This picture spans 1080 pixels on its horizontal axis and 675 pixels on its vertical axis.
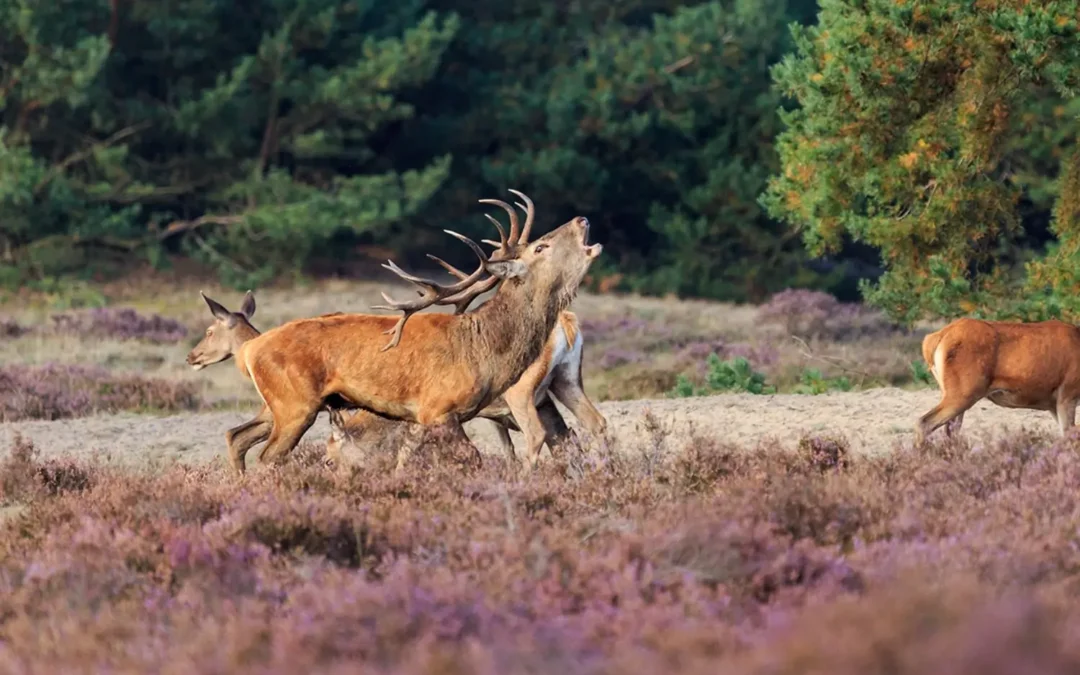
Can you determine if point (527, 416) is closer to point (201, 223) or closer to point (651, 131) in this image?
point (201, 223)

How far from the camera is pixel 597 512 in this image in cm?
775

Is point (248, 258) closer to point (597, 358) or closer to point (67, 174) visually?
point (67, 174)

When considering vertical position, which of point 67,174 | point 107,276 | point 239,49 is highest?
point 239,49

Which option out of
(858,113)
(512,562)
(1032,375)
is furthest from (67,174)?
(512,562)

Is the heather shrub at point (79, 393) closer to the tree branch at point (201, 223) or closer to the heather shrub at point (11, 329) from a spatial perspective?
the heather shrub at point (11, 329)

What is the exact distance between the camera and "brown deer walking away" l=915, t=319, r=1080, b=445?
11164 millimetres

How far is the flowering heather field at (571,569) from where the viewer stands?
4582mm

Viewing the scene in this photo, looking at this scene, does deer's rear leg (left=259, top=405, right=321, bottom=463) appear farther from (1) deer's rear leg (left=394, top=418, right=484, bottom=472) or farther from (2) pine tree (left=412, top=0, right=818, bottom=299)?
(2) pine tree (left=412, top=0, right=818, bottom=299)

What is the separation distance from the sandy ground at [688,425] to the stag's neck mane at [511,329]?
1.56 metres

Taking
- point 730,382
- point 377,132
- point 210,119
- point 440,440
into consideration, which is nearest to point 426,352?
point 440,440

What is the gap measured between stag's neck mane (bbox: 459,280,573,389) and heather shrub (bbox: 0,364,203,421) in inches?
283

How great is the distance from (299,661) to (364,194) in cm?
2825

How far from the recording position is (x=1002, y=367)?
36.8 ft

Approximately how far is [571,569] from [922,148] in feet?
34.5
